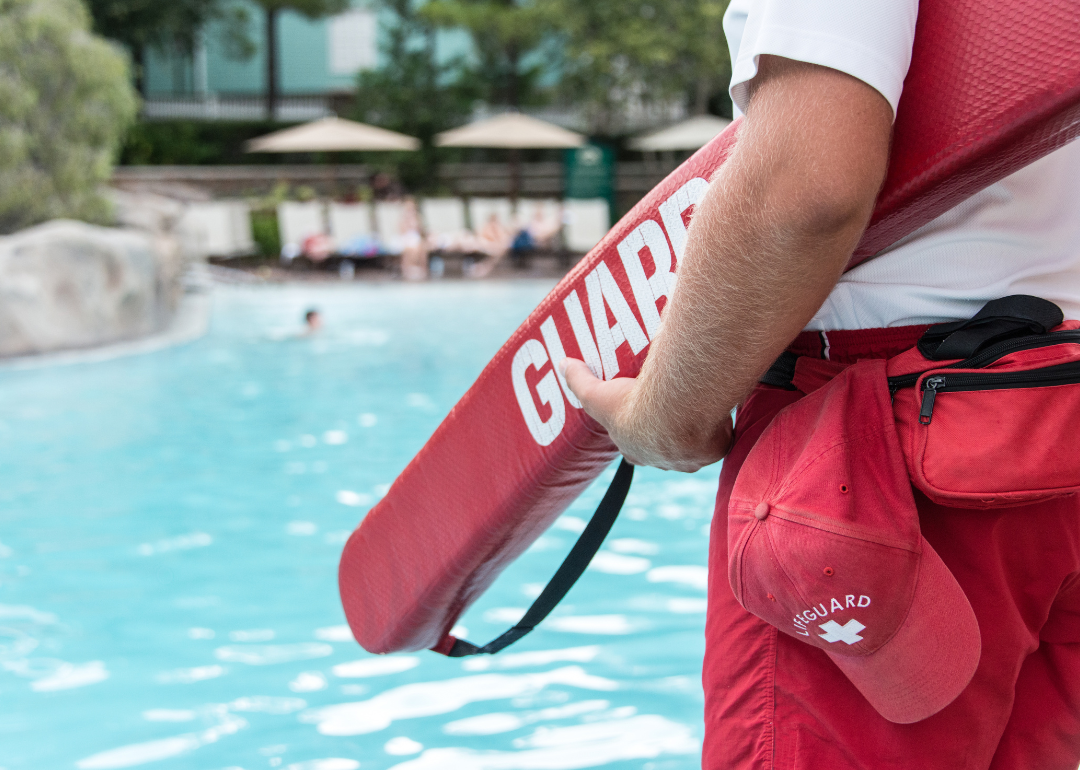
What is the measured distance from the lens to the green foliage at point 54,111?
875 centimetres

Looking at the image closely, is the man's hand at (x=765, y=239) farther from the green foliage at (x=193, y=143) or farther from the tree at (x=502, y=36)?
the green foliage at (x=193, y=143)

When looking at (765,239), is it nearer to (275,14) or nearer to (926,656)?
(926,656)

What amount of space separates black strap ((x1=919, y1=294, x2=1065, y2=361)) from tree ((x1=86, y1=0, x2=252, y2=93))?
21.2 metres

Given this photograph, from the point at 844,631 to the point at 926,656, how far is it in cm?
8

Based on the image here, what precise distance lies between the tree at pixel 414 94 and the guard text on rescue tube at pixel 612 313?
59.4 ft

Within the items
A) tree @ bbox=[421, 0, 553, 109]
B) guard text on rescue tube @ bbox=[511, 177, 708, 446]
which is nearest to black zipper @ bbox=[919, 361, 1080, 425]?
guard text on rescue tube @ bbox=[511, 177, 708, 446]

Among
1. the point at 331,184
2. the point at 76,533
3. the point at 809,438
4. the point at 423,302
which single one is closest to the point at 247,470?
the point at 76,533

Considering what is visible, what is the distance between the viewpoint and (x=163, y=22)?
835 inches

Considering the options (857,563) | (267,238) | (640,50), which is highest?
(640,50)

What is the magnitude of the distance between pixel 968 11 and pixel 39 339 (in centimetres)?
794

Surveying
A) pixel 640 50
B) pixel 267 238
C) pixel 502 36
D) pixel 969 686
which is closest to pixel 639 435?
pixel 969 686

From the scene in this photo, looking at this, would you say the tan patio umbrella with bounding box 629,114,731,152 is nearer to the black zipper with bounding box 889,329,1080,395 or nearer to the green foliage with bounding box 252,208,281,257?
the green foliage with bounding box 252,208,281,257

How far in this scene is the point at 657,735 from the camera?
2.59 metres

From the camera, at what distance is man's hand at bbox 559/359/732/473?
1.03 m
